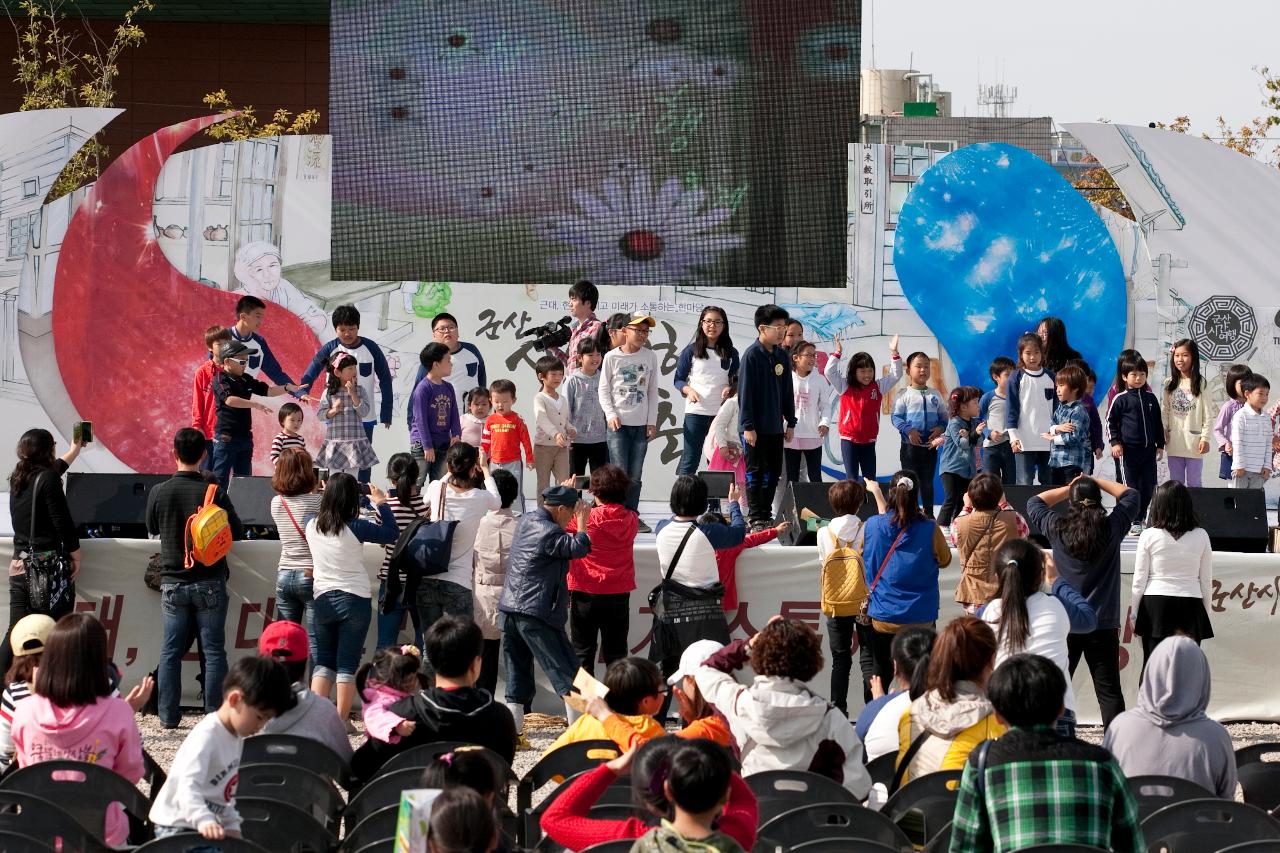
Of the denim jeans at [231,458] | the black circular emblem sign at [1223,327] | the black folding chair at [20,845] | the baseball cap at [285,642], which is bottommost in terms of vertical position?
the black folding chair at [20,845]

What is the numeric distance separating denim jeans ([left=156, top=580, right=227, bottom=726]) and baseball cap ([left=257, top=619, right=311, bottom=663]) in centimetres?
196

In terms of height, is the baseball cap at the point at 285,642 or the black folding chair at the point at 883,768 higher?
the baseball cap at the point at 285,642

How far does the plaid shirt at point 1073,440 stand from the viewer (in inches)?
385

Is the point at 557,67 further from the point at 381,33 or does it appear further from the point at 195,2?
the point at 195,2

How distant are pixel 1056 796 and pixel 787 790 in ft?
3.15

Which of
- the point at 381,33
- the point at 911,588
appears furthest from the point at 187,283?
the point at 911,588

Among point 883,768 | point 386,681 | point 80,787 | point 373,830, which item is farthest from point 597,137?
point 373,830

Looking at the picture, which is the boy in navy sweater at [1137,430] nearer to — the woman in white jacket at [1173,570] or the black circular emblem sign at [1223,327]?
the black circular emblem sign at [1223,327]

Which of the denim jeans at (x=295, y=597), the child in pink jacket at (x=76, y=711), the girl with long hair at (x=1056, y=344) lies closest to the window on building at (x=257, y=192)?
the denim jeans at (x=295, y=597)

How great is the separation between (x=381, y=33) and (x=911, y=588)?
23.5 feet

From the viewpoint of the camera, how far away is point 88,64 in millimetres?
27766

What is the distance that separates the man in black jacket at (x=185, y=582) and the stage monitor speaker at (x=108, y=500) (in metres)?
1.12

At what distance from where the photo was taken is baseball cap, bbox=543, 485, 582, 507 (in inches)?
279

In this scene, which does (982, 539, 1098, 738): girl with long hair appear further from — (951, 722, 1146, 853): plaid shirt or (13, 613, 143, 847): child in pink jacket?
(13, 613, 143, 847): child in pink jacket
